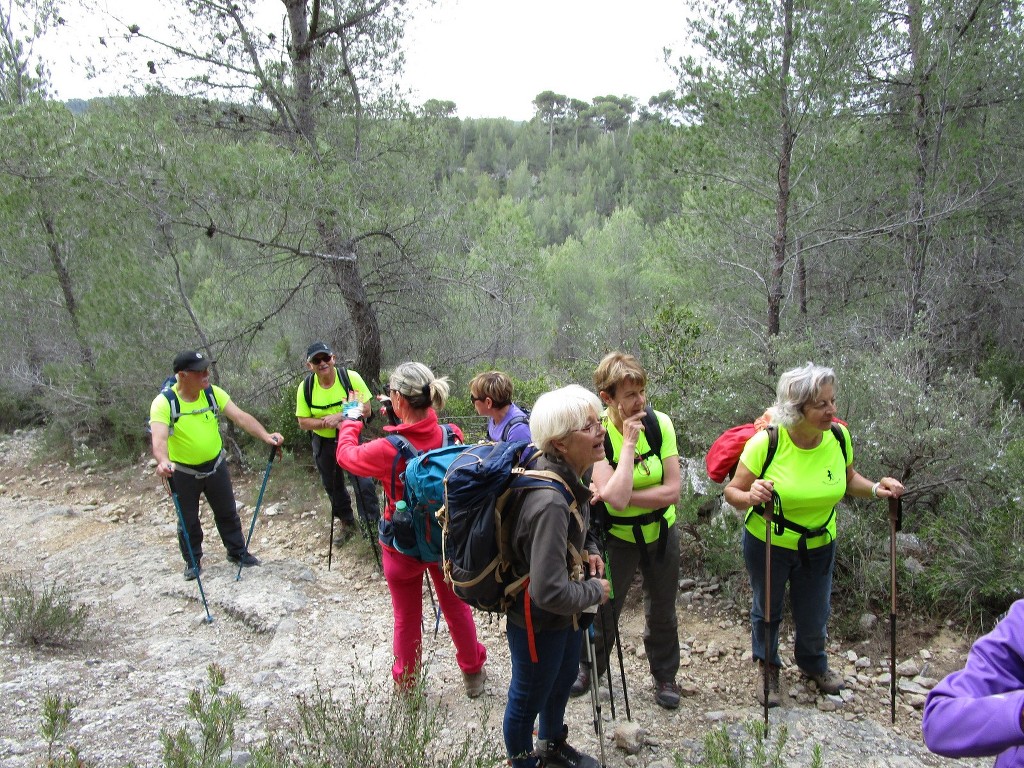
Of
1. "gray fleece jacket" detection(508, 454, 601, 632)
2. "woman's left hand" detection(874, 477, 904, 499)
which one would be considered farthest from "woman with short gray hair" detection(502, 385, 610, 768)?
"woman's left hand" detection(874, 477, 904, 499)

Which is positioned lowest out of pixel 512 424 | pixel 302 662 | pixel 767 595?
pixel 302 662

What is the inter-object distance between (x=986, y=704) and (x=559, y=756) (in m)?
1.81

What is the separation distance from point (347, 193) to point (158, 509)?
4145mm

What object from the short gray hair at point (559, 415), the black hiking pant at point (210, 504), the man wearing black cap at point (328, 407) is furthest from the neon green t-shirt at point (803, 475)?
the black hiking pant at point (210, 504)

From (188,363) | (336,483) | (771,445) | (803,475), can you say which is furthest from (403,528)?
(336,483)

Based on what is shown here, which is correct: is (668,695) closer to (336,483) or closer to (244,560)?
(336,483)

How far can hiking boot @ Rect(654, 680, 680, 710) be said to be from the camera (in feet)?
11.0

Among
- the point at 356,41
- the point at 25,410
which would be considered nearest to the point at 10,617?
the point at 356,41

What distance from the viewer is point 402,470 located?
3037 millimetres

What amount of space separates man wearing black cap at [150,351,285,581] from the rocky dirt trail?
417 millimetres

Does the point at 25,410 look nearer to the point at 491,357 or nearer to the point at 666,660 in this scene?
the point at 491,357

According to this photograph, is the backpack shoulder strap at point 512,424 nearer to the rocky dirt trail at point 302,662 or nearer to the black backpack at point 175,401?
the rocky dirt trail at point 302,662

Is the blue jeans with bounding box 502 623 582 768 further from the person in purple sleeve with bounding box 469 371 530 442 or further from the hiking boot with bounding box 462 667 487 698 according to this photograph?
the person in purple sleeve with bounding box 469 371 530 442

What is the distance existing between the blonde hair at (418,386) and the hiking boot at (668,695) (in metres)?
1.80
